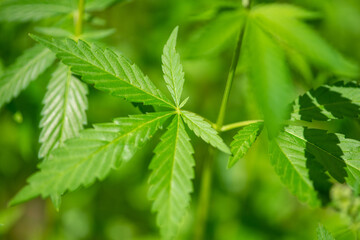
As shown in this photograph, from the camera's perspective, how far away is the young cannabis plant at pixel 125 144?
31.3 inches

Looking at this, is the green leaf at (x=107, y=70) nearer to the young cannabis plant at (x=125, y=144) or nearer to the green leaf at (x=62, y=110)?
the young cannabis plant at (x=125, y=144)

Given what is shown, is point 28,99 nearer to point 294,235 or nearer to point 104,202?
point 104,202

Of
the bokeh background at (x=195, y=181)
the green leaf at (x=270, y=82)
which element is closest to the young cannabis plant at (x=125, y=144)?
the green leaf at (x=270, y=82)

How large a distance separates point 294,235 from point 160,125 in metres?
1.60

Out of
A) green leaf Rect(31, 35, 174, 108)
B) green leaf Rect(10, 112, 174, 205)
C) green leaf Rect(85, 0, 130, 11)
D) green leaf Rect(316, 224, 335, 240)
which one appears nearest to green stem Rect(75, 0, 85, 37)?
green leaf Rect(85, 0, 130, 11)

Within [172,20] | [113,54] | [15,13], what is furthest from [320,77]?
[15,13]

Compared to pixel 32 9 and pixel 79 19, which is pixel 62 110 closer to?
pixel 79 19

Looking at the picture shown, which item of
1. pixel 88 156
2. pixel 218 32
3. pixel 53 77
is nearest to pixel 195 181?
pixel 218 32

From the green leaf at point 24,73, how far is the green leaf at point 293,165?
957 mm

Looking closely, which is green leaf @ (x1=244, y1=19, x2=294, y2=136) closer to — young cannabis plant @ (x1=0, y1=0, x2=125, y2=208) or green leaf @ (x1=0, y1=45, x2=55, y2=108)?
young cannabis plant @ (x1=0, y1=0, x2=125, y2=208)

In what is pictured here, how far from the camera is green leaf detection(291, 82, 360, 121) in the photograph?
1.02m

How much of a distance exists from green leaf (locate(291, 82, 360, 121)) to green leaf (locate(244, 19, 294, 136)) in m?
0.26

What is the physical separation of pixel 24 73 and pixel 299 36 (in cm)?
109

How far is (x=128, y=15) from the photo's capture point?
10.1 ft
